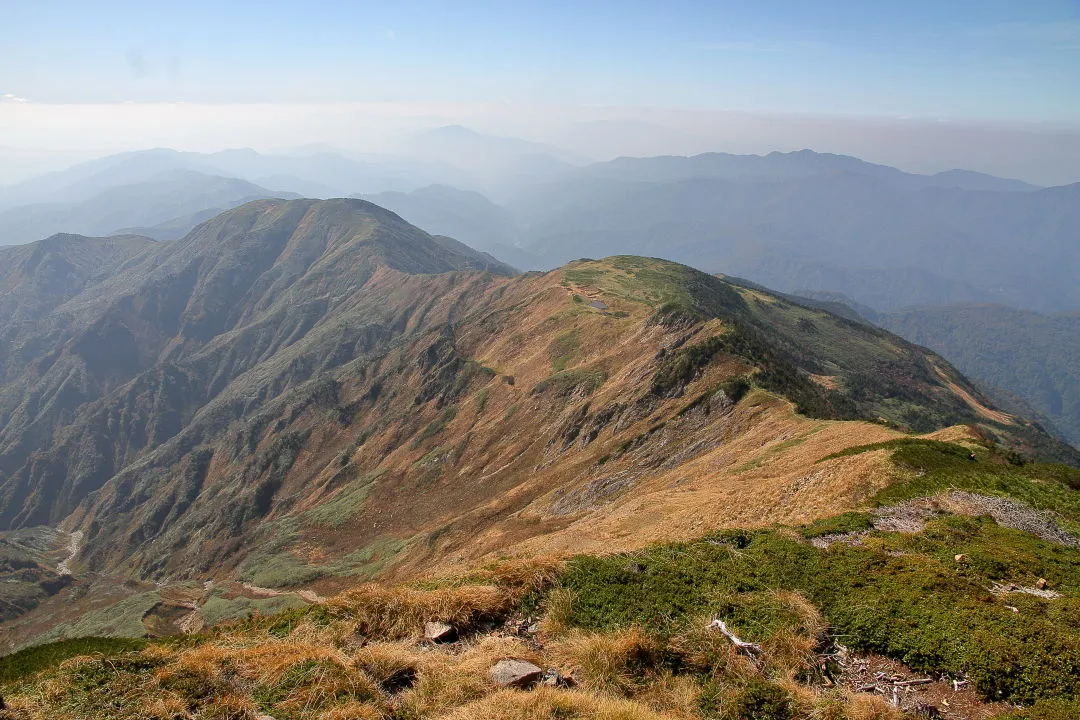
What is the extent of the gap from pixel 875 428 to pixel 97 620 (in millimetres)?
84823

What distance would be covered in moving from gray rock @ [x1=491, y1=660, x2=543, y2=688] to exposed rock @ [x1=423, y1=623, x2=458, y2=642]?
1888 mm

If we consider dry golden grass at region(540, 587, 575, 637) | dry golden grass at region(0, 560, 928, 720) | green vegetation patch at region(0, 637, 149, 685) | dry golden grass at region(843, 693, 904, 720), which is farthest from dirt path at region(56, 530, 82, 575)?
dry golden grass at region(843, 693, 904, 720)

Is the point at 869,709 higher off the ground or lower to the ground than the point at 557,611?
higher

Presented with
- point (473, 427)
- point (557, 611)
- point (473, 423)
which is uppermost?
point (557, 611)

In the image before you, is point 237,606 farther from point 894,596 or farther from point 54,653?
point 894,596

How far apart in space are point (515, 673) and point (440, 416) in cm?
7084

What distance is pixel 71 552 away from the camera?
114438mm

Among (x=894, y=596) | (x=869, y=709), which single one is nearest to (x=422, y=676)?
(x=869, y=709)

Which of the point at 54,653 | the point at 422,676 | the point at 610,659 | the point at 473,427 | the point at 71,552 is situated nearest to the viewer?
Answer: the point at 422,676

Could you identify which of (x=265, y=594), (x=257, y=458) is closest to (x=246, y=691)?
(x=265, y=594)

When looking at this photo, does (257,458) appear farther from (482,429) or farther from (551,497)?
(551,497)

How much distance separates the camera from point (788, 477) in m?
25.9

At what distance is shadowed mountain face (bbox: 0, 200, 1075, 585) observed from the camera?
46.5 m

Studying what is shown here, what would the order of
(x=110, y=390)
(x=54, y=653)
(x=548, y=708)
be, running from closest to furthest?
(x=548, y=708) → (x=54, y=653) → (x=110, y=390)
